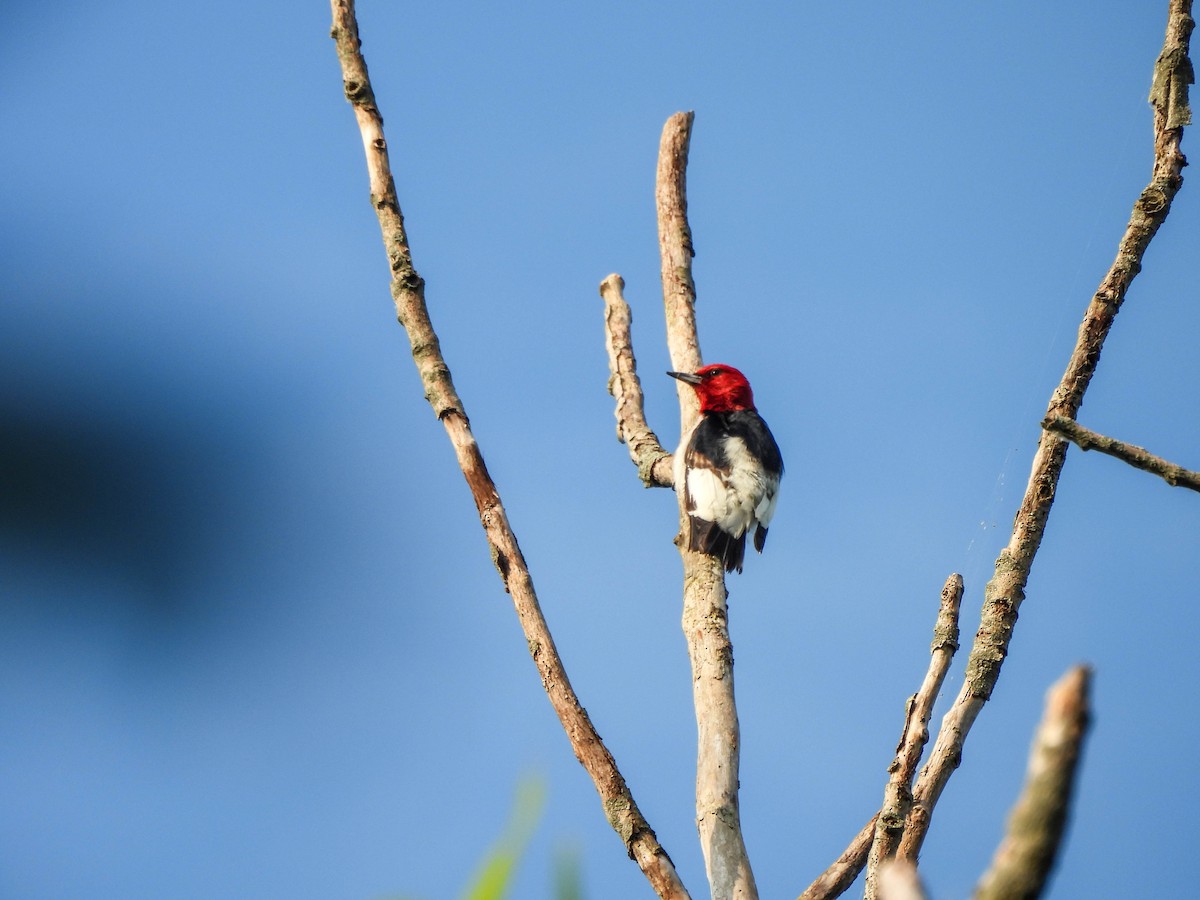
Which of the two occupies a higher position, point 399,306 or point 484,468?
point 399,306

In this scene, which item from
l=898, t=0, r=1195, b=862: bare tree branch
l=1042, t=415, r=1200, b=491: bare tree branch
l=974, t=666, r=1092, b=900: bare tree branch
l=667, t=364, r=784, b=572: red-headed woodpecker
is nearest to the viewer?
l=974, t=666, r=1092, b=900: bare tree branch

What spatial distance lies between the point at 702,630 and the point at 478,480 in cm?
99

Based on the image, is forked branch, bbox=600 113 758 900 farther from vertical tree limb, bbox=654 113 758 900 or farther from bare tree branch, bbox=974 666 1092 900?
bare tree branch, bbox=974 666 1092 900

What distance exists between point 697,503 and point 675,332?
1.00 m

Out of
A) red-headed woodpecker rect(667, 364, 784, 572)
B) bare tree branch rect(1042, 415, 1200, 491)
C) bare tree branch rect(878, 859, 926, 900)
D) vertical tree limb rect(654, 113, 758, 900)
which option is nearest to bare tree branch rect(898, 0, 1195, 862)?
vertical tree limb rect(654, 113, 758, 900)

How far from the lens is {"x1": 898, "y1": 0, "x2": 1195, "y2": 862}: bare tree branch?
3170mm

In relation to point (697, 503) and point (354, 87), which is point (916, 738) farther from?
point (354, 87)

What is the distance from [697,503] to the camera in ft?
18.0

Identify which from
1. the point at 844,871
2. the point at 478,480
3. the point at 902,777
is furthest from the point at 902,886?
the point at 478,480

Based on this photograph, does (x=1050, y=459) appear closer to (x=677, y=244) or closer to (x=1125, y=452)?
(x=1125, y=452)

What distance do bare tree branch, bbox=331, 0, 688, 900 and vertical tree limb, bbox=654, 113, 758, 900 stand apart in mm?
185

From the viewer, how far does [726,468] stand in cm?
646

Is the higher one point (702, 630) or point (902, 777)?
point (702, 630)

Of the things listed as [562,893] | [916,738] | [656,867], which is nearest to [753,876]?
[656,867]
